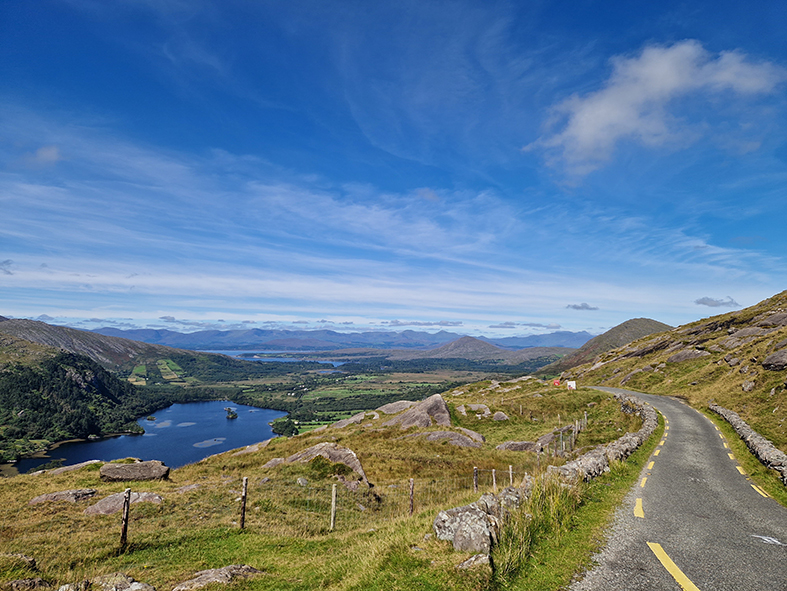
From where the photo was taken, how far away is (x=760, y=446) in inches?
942

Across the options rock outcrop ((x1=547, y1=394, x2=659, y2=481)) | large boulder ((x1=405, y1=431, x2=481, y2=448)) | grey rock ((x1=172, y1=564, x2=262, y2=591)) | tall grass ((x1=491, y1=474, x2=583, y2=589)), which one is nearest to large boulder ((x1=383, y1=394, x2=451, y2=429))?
large boulder ((x1=405, y1=431, x2=481, y2=448))

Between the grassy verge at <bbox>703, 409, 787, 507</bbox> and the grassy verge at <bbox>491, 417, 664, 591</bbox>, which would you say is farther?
the grassy verge at <bbox>703, 409, 787, 507</bbox>

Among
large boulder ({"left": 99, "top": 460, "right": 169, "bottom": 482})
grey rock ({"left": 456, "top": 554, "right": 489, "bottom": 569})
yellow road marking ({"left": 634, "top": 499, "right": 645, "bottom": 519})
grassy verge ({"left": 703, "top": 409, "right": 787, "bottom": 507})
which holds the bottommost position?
large boulder ({"left": 99, "top": 460, "right": 169, "bottom": 482})

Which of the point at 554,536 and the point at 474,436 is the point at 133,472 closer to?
the point at 554,536

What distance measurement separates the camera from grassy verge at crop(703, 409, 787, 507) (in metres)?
17.7

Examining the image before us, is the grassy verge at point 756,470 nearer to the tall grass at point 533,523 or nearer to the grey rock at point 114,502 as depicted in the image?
the tall grass at point 533,523

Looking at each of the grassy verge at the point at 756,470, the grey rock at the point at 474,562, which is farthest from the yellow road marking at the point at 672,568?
the grassy verge at the point at 756,470

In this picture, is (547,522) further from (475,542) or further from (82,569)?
(82,569)

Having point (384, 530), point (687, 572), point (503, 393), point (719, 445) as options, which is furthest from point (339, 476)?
point (503, 393)

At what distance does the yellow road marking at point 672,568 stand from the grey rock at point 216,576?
1248 cm

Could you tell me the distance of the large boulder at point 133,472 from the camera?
92.2ft

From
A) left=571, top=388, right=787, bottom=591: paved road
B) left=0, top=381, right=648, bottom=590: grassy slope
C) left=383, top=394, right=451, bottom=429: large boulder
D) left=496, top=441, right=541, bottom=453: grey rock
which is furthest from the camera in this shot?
left=383, top=394, right=451, bottom=429: large boulder

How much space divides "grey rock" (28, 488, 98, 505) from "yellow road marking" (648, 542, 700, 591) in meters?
29.2

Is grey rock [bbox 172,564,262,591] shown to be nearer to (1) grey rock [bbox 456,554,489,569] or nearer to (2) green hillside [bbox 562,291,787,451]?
(1) grey rock [bbox 456,554,489,569]
